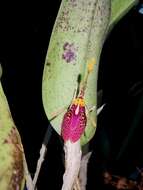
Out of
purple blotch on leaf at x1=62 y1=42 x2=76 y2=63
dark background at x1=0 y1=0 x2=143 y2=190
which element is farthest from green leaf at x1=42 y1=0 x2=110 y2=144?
dark background at x1=0 y1=0 x2=143 y2=190

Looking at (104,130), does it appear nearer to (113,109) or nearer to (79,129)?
(113,109)

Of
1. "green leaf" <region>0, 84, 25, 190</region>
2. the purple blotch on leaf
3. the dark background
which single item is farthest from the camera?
the dark background

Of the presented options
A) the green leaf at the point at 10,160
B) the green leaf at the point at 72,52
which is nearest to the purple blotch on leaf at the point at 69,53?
the green leaf at the point at 72,52

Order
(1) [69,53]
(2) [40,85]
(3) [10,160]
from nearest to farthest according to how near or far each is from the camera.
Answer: (3) [10,160], (1) [69,53], (2) [40,85]

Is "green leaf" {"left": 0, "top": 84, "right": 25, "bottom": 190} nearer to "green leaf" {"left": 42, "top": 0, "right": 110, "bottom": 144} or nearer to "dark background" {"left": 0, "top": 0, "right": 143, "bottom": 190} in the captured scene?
"green leaf" {"left": 42, "top": 0, "right": 110, "bottom": 144}

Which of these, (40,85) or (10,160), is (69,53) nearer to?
(10,160)

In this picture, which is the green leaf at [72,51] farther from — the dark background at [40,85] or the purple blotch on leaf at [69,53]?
the dark background at [40,85]

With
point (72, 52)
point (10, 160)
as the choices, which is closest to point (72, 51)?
point (72, 52)

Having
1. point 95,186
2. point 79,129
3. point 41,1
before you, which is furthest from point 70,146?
point 95,186
